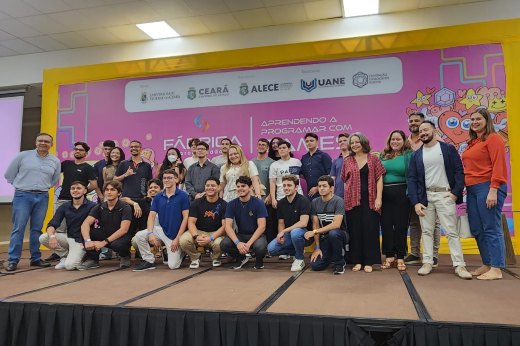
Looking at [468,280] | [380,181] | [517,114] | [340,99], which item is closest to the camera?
[468,280]

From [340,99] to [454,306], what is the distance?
3324 mm

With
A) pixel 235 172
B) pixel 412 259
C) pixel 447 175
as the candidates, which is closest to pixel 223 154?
pixel 235 172

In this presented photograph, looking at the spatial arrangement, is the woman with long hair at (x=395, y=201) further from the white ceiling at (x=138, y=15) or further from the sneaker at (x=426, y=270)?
the white ceiling at (x=138, y=15)

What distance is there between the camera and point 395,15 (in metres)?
5.27

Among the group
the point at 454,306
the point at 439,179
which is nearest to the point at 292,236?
the point at 439,179

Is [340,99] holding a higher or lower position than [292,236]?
higher

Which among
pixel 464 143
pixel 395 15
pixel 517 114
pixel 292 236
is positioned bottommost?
pixel 292 236

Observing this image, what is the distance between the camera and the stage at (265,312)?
177 centimetres

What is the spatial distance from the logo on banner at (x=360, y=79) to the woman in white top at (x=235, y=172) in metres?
1.90

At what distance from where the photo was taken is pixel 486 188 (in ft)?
9.00

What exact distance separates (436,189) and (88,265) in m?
3.27

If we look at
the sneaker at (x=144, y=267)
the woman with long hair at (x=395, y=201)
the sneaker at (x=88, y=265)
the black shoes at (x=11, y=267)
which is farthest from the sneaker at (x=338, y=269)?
the black shoes at (x=11, y=267)

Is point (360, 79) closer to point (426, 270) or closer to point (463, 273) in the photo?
point (426, 270)

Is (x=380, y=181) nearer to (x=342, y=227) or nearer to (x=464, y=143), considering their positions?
(x=342, y=227)
